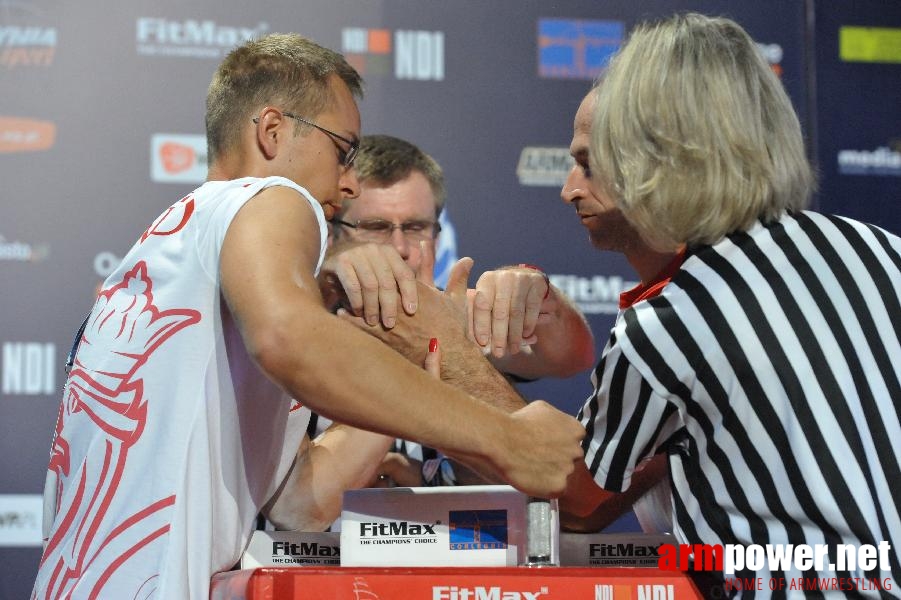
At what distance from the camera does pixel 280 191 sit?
149cm

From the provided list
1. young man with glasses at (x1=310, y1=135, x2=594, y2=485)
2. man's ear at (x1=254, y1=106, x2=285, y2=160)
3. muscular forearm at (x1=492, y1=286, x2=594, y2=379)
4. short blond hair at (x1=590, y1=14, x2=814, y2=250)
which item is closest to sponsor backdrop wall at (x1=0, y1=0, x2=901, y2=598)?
young man with glasses at (x1=310, y1=135, x2=594, y2=485)

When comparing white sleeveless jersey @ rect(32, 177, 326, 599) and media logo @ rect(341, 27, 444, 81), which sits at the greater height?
media logo @ rect(341, 27, 444, 81)

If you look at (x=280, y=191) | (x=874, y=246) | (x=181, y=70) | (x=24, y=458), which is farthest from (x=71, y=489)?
(x=181, y=70)

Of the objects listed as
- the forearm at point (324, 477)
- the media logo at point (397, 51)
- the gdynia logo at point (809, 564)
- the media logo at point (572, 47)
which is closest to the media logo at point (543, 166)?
the media logo at point (572, 47)

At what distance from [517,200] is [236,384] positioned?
2487mm

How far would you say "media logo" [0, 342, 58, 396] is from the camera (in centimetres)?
356

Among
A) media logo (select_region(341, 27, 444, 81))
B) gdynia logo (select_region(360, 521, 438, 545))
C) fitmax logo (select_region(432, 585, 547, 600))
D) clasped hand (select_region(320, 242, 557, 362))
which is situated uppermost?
media logo (select_region(341, 27, 444, 81))

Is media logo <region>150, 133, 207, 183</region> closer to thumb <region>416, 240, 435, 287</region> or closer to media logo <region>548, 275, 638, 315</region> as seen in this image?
thumb <region>416, 240, 435, 287</region>

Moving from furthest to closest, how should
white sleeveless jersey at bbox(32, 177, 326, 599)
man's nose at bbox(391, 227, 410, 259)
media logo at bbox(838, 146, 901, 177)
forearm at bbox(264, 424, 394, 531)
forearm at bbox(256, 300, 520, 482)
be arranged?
media logo at bbox(838, 146, 901, 177) < man's nose at bbox(391, 227, 410, 259) < forearm at bbox(264, 424, 394, 531) < white sleeveless jersey at bbox(32, 177, 326, 599) < forearm at bbox(256, 300, 520, 482)

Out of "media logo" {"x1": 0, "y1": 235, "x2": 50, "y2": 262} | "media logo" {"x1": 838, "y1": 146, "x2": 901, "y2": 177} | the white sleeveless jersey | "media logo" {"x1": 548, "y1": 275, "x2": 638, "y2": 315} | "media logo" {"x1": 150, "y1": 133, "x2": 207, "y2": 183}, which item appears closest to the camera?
the white sleeveless jersey

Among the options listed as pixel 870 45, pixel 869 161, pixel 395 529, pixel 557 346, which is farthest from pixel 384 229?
pixel 870 45

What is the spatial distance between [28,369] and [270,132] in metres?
2.07

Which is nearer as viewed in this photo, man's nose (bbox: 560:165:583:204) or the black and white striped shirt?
the black and white striped shirt

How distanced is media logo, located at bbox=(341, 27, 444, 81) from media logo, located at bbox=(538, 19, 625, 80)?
1.27 feet
